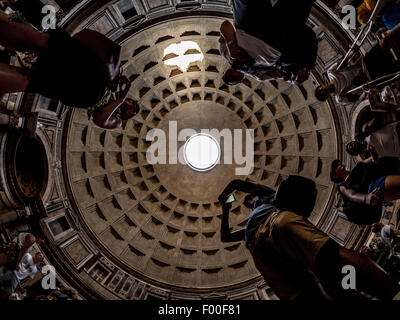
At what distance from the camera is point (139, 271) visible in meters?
19.6

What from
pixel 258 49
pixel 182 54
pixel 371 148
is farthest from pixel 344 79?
pixel 182 54

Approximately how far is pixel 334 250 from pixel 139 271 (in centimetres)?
1715

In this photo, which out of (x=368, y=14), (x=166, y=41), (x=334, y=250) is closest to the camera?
(x=334, y=250)

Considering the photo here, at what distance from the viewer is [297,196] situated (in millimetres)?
6348

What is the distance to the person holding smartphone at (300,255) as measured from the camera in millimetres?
4770

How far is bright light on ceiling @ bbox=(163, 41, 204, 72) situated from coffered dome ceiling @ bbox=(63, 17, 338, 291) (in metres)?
0.19

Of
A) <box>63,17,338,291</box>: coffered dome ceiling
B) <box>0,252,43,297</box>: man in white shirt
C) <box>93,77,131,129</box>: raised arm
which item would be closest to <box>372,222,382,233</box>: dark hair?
<box>63,17,338,291</box>: coffered dome ceiling

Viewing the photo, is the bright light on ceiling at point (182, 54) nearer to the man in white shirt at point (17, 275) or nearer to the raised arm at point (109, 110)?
the raised arm at point (109, 110)

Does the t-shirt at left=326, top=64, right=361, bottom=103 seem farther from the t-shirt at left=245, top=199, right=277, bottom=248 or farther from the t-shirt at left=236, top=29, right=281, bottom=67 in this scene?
the t-shirt at left=245, top=199, right=277, bottom=248

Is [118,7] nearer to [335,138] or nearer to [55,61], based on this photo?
A: [55,61]
